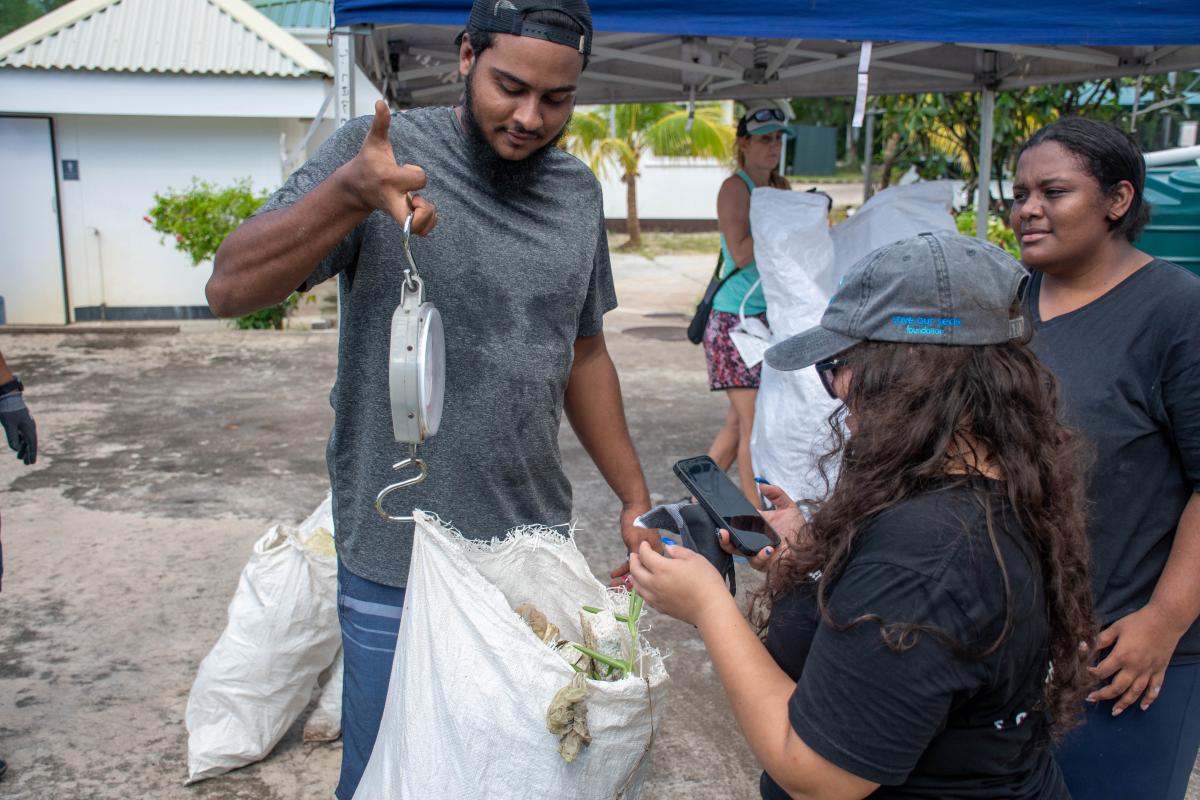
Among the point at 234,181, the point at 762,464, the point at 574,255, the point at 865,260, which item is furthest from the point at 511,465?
the point at 234,181

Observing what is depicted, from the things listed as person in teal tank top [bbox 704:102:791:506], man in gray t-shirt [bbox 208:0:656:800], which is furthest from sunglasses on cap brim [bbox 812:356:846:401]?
person in teal tank top [bbox 704:102:791:506]

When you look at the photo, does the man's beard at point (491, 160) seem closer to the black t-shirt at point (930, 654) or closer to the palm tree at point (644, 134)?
the black t-shirt at point (930, 654)

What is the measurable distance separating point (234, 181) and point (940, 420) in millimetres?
10671

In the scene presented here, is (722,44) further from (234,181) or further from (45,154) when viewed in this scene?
(45,154)

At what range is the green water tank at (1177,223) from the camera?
444 cm

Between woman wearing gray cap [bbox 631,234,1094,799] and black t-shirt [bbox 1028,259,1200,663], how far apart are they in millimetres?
604

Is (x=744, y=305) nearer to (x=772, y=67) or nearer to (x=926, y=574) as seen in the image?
(x=772, y=67)

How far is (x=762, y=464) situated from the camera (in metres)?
4.27

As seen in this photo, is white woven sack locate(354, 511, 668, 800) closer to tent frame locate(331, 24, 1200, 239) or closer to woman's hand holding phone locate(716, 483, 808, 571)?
woman's hand holding phone locate(716, 483, 808, 571)

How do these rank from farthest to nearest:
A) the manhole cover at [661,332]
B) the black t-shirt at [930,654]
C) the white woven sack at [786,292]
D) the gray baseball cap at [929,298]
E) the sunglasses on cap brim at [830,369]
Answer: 1. the manhole cover at [661,332]
2. the white woven sack at [786,292]
3. the sunglasses on cap brim at [830,369]
4. the gray baseball cap at [929,298]
5. the black t-shirt at [930,654]

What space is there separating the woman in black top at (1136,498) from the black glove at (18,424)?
288 centimetres

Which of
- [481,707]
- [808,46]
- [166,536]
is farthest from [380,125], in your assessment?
[808,46]

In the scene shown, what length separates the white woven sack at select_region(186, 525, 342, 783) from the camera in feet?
9.37

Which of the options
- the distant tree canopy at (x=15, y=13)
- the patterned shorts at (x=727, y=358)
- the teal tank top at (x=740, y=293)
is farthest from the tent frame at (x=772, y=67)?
the distant tree canopy at (x=15, y=13)
